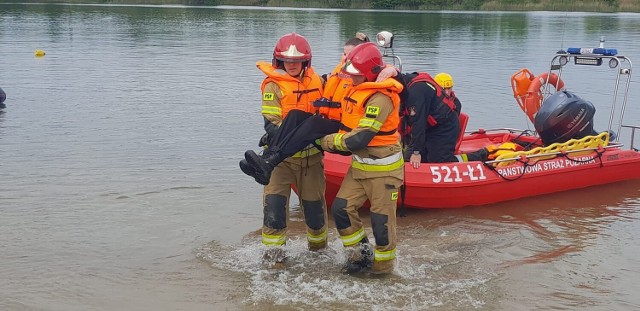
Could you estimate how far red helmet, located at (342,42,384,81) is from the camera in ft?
18.3

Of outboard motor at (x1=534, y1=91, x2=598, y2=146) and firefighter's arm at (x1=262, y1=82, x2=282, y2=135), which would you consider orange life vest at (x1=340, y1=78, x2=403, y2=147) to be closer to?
firefighter's arm at (x1=262, y1=82, x2=282, y2=135)

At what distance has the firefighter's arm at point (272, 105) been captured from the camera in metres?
5.86

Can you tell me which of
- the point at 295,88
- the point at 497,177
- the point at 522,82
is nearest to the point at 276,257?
the point at 295,88

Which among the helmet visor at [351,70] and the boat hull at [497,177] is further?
the boat hull at [497,177]

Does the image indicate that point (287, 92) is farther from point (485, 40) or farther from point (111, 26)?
point (111, 26)

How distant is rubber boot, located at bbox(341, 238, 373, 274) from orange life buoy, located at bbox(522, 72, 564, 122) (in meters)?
5.15

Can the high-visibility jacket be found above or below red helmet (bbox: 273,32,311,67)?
below

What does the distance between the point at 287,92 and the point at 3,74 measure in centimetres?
1529

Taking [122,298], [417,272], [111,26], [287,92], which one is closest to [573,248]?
[417,272]

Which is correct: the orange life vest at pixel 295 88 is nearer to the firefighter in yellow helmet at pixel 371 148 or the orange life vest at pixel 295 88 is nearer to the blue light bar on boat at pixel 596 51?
the firefighter in yellow helmet at pixel 371 148

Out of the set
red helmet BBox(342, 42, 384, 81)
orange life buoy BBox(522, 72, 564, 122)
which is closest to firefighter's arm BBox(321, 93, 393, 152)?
red helmet BBox(342, 42, 384, 81)

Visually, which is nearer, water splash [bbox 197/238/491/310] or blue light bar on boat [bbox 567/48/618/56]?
water splash [bbox 197/238/491/310]

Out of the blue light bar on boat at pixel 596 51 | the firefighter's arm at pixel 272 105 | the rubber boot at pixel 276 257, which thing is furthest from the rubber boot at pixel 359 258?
the blue light bar on boat at pixel 596 51

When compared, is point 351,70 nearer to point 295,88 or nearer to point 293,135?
point 295,88
